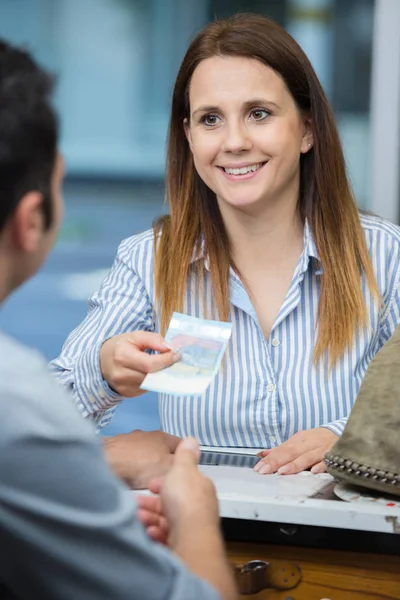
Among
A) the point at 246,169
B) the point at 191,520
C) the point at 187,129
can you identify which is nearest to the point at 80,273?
the point at 187,129

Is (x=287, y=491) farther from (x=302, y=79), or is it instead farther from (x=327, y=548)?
(x=302, y=79)

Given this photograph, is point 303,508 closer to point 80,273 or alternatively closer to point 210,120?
point 210,120

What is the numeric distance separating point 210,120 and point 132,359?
2.24 ft

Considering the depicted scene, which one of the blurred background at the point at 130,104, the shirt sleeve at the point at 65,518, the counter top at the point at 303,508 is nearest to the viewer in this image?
the shirt sleeve at the point at 65,518

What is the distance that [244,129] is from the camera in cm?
236

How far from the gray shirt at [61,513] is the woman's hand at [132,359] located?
905mm

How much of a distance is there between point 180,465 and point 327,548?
1.37ft

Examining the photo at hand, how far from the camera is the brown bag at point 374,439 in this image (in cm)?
162

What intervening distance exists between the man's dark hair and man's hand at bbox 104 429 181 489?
2.40 ft

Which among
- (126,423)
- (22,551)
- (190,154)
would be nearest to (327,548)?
(22,551)

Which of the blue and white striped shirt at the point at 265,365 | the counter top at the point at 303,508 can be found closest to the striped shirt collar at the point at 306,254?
the blue and white striped shirt at the point at 265,365

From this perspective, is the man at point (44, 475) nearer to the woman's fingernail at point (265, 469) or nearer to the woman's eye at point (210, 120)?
the woman's fingernail at point (265, 469)

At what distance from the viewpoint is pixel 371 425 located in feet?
5.44

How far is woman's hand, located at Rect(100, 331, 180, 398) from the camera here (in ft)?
6.56
